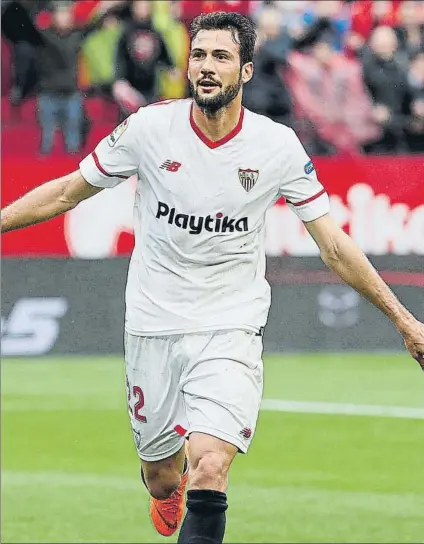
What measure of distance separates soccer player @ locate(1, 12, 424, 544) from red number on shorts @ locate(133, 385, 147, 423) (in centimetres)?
12

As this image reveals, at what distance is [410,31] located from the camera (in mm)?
16703

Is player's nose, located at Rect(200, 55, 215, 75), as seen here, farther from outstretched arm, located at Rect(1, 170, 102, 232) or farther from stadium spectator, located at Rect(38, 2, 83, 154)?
stadium spectator, located at Rect(38, 2, 83, 154)

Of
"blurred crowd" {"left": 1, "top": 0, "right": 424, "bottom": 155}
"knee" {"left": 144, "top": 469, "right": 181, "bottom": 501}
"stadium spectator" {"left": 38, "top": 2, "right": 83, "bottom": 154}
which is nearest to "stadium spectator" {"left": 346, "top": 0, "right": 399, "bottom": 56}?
"blurred crowd" {"left": 1, "top": 0, "right": 424, "bottom": 155}

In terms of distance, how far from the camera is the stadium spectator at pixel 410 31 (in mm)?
16547

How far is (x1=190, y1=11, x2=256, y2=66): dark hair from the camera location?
19.1 ft

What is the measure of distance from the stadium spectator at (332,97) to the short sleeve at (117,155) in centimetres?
1002

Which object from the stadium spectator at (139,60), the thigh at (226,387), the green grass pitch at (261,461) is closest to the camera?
A: the thigh at (226,387)

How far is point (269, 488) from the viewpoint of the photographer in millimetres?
9164

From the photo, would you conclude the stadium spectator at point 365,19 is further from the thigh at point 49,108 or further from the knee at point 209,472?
the knee at point 209,472

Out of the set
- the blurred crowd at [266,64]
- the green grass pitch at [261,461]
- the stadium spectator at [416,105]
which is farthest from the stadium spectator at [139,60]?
the green grass pitch at [261,461]

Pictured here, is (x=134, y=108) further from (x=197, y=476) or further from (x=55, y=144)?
(x=197, y=476)

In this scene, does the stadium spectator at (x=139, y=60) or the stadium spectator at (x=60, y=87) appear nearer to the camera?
the stadium spectator at (x=60, y=87)

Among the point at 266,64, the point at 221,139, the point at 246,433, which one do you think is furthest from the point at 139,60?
the point at 246,433

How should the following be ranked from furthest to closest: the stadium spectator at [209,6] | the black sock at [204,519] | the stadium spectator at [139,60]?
1. the stadium spectator at [209,6]
2. the stadium spectator at [139,60]
3. the black sock at [204,519]
